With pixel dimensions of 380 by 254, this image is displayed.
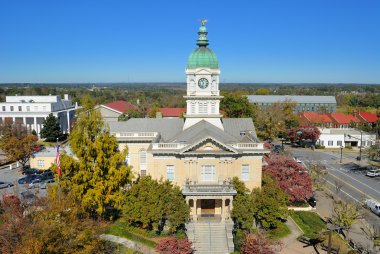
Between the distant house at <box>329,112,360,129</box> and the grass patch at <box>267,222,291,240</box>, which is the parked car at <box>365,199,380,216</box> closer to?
the grass patch at <box>267,222,291,240</box>

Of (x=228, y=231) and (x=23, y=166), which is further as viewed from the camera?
(x=23, y=166)

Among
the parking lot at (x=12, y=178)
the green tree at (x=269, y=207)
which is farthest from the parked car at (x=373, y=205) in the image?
the parking lot at (x=12, y=178)

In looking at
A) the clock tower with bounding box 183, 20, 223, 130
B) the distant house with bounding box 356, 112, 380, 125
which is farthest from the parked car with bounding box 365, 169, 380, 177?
the distant house with bounding box 356, 112, 380, 125

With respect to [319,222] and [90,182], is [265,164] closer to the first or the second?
[319,222]

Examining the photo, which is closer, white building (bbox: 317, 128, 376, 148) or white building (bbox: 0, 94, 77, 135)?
white building (bbox: 317, 128, 376, 148)

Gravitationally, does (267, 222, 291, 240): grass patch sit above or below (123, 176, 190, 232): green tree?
below

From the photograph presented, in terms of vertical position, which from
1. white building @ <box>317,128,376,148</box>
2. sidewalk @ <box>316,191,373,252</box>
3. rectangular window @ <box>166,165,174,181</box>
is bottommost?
sidewalk @ <box>316,191,373,252</box>

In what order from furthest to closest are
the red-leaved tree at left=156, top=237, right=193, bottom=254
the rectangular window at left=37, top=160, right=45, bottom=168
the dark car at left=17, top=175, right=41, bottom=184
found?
the rectangular window at left=37, top=160, right=45, bottom=168
the dark car at left=17, top=175, right=41, bottom=184
the red-leaved tree at left=156, top=237, right=193, bottom=254

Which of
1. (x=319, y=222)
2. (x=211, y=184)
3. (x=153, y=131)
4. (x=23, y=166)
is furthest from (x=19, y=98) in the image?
(x=319, y=222)

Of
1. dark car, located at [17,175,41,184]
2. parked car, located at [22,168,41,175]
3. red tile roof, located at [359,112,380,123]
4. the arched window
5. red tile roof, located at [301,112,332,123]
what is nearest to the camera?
the arched window
